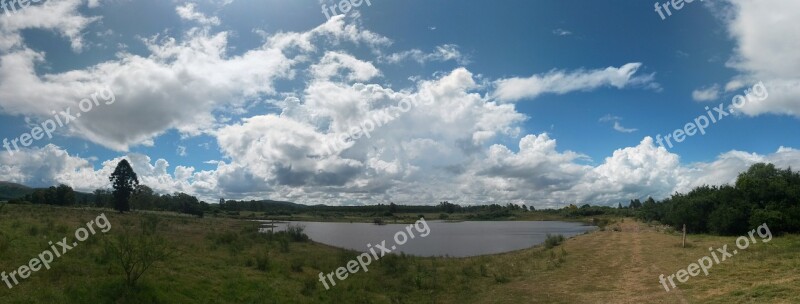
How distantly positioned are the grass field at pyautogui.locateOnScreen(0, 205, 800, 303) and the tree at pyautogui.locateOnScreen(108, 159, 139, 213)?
61.8 meters

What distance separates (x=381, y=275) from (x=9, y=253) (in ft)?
53.4

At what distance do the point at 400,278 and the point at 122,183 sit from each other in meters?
72.5

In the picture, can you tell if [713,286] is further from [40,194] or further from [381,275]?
[40,194]

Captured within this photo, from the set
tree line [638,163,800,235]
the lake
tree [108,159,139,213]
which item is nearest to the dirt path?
tree line [638,163,800,235]

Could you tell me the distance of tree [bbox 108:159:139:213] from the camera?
263 feet

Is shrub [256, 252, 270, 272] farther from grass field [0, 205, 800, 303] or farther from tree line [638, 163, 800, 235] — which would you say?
tree line [638, 163, 800, 235]

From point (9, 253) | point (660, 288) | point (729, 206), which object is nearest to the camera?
point (9, 253)

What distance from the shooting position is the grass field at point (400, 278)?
14516mm

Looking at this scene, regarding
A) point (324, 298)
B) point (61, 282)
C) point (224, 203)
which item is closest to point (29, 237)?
point (61, 282)

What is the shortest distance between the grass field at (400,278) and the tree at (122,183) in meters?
61.8

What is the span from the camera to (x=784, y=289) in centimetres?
1456

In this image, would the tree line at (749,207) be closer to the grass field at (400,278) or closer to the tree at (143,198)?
the grass field at (400,278)

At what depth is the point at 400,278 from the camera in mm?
25375

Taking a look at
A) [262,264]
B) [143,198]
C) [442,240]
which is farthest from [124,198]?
[262,264]
